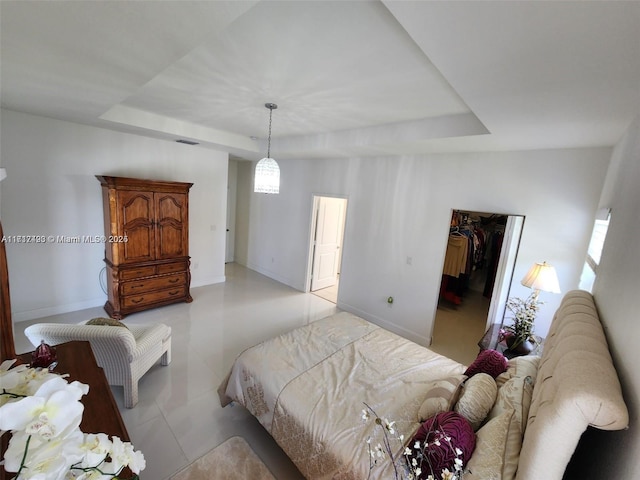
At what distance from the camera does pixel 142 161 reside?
4.12 m

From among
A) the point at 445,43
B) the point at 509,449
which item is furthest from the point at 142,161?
the point at 509,449

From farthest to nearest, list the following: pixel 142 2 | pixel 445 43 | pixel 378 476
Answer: pixel 378 476, pixel 445 43, pixel 142 2

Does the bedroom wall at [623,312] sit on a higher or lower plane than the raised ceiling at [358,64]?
lower

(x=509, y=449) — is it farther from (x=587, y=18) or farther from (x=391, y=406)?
(x=587, y=18)

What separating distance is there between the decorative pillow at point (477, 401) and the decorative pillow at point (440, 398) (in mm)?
83

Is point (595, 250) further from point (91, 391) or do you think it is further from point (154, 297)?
point (154, 297)

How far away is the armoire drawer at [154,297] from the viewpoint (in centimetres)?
377

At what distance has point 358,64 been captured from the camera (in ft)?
6.01

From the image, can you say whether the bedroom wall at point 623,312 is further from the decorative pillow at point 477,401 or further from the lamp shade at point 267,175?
the lamp shade at point 267,175

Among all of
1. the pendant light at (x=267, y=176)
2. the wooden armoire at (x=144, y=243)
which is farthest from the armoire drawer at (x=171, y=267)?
the pendant light at (x=267, y=176)

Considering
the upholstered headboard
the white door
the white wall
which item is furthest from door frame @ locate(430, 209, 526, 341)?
the white wall

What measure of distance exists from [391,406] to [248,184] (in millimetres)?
5520

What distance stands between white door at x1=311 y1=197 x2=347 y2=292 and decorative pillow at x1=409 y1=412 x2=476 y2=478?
3973 millimetres

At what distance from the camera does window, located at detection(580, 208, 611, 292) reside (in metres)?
1.96
